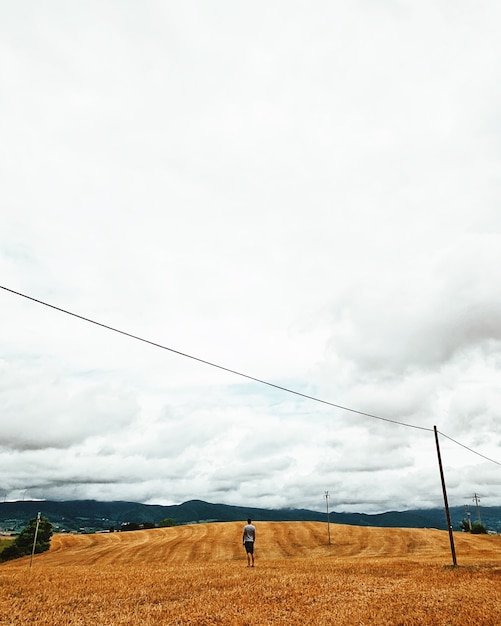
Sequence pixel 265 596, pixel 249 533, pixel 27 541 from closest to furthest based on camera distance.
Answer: pixel 265 596, pixel 249 533, pixel 27 541

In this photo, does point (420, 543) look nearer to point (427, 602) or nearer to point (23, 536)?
point (427, 602)

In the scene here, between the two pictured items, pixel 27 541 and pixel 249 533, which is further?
pixel 27 541

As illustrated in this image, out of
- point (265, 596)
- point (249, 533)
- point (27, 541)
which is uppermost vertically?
point (249, 533)

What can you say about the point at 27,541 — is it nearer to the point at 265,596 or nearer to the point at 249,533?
the point at 249,533

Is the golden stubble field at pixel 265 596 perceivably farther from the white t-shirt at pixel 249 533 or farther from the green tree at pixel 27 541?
the green tree at pixel 27 541

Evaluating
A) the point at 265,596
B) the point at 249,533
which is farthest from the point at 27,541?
the point at 265,596

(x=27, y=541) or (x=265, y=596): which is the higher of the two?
(x=265, y=596)

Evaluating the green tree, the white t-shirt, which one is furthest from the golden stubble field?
the green tree

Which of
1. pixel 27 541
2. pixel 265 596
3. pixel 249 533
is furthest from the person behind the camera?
pixel 27 541

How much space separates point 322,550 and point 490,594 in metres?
54.4

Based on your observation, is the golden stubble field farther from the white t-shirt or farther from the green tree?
the green tree

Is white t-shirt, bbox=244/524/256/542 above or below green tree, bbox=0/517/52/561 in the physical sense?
above

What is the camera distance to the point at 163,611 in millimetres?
16734

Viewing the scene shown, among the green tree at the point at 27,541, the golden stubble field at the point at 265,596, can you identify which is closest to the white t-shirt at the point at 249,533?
the golden stubble field at the point at 265,596
